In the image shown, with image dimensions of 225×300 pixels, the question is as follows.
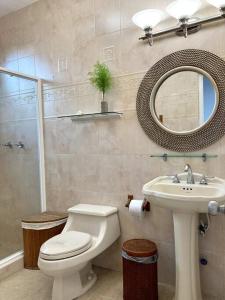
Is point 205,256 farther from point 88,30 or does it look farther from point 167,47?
point 88,30

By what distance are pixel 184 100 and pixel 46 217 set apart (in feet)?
5.44

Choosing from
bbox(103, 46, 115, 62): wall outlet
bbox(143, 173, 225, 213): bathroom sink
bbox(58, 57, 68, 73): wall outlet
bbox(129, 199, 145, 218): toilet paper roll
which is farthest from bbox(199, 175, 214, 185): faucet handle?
bbox(58, 57, 68, 73): wall outlet

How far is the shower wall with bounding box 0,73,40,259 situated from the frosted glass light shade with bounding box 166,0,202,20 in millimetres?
1570

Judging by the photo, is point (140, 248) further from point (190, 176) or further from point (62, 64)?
point (62, 64)

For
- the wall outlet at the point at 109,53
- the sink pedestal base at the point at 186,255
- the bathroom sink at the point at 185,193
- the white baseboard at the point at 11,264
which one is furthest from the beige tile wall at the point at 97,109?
the white baseboard at the point at 11,264

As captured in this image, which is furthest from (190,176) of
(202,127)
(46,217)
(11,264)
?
(11,264)

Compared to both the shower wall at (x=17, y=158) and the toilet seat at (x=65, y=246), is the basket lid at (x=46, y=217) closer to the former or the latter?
the shower wall at (x=17, y=158)

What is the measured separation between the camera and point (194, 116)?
1.81 m

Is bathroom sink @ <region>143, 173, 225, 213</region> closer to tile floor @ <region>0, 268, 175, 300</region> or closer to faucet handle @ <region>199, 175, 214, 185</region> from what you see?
faucet handle @ <region>199, 175, 214, 185</region>

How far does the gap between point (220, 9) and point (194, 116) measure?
716 mm

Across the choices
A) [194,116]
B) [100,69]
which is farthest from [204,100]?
[100,69]

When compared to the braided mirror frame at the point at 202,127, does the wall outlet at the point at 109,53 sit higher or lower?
higher

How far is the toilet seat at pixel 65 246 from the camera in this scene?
1692 mm

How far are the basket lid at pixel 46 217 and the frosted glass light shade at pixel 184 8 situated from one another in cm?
197
